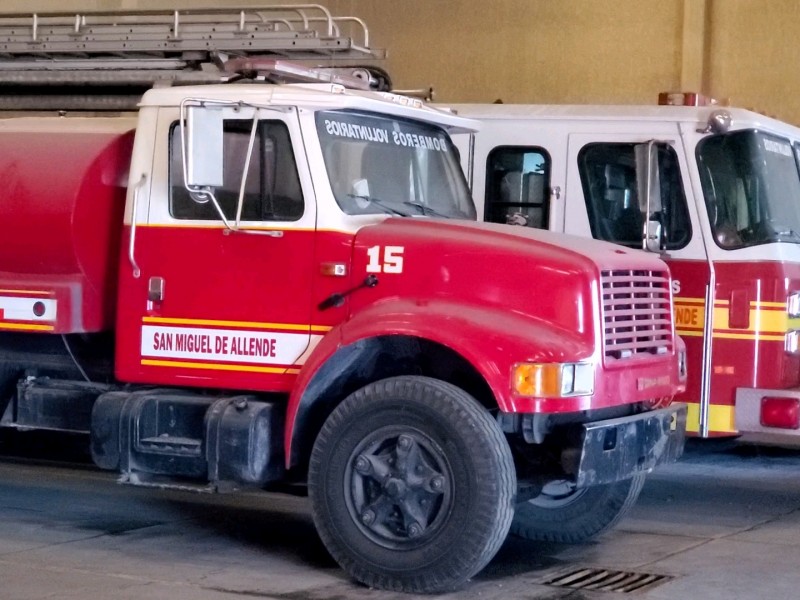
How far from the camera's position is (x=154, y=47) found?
28.7ft

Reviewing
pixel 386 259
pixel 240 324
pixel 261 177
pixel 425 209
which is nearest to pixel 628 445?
pixel 386 259

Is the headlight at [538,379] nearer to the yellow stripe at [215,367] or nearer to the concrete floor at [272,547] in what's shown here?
the concrete floor at [272,547]

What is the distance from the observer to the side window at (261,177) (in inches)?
277

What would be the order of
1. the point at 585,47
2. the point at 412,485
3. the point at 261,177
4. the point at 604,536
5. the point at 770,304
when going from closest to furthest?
1. the point at 412,485
2. the point at 261,177
3. the point at 604,536
4. the point at 770,304
5. the point at 585,47

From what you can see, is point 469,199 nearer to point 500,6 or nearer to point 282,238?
point 282,238

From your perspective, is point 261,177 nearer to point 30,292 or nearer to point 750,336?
point 30,292

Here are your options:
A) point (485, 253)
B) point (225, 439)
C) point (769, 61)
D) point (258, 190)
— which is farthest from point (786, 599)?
point (769, 61)

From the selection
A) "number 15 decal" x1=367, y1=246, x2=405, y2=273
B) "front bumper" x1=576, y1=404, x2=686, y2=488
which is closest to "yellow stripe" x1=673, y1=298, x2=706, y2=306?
"front bumper" x1=576, y1=404, x2=686, y2=488

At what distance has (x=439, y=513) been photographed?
6.50 m

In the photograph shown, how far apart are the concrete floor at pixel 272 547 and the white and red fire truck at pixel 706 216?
2.66ft

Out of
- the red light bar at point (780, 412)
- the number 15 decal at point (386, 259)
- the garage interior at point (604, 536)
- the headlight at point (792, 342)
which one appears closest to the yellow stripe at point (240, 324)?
the number 15 decal at point (386, 259)

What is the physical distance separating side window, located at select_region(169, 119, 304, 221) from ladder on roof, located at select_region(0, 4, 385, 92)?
123 cm

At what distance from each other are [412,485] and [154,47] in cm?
376

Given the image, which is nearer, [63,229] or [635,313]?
[635,313]
